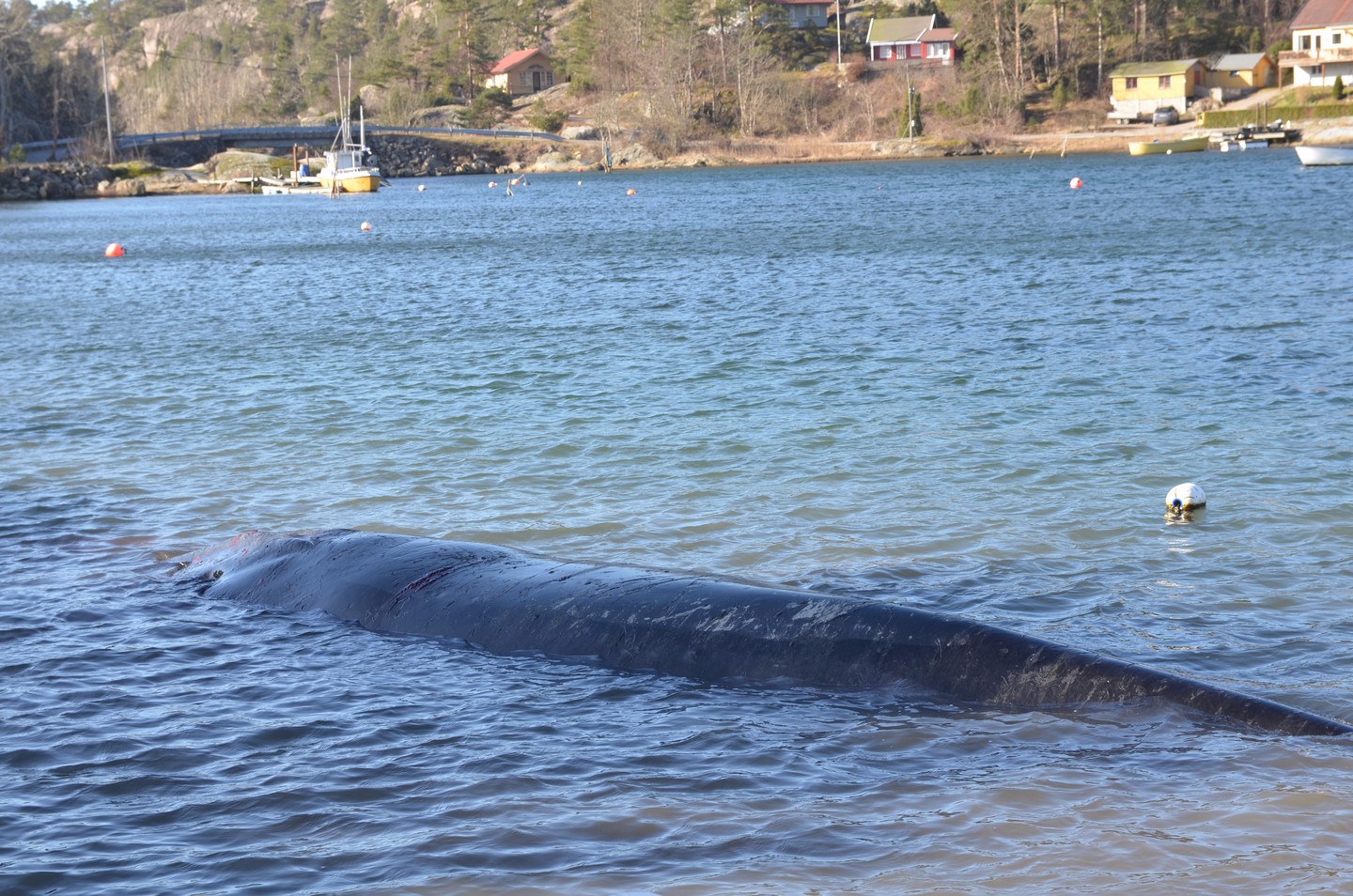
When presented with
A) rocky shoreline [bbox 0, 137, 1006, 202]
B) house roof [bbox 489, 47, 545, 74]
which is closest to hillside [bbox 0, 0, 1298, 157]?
house roof [bbox 489, 47, 545, 74]

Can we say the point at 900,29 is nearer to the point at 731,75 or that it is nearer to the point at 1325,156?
the point at 731,75

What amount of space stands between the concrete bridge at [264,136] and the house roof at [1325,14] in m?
68.3

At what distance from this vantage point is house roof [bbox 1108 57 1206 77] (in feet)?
368

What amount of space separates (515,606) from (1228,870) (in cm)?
432

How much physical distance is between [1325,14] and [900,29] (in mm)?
41440

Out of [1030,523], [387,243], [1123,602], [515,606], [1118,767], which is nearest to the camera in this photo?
[1118,767]

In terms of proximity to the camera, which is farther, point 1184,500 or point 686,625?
point 1184,500

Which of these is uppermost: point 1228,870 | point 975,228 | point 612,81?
point 612,81

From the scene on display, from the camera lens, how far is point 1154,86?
114 meters

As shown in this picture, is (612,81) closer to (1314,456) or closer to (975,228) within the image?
(975,228)

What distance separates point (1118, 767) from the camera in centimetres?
614

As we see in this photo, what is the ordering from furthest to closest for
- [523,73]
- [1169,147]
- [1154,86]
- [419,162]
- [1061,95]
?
[523,73] < [419,162] < [1061,95] < [1154,86] < [1169,147]

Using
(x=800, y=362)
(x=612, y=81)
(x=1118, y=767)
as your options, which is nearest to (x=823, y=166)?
(x=612, y=81)

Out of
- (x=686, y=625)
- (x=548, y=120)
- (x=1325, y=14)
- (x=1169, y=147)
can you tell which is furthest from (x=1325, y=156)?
(x=548, y=120)
